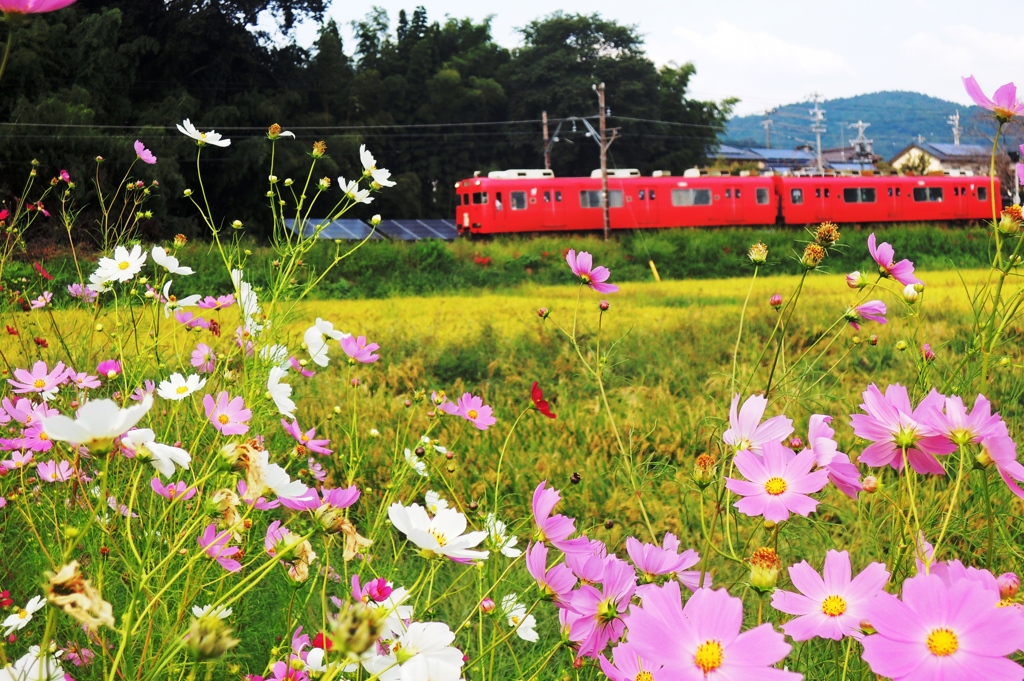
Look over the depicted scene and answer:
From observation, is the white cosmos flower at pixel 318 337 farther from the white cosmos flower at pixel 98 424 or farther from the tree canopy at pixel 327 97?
the tree canopy at pixel 327 97

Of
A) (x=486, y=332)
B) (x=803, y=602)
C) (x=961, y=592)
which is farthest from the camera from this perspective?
(x=486, y=332)

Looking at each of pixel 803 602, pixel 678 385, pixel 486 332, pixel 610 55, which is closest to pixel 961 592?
pixel 803 602

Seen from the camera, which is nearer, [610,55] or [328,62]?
[328,62]

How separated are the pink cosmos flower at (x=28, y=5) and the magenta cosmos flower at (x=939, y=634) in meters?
0.62

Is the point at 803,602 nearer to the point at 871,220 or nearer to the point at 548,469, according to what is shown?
Result: the point at 548,469

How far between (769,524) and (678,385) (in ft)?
9.78

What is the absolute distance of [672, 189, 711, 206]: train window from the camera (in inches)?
615

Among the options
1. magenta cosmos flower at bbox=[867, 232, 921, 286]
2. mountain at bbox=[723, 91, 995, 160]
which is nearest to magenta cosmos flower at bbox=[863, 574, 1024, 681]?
magenta cosmos flower at bbox=[867, 232, 921, 286]

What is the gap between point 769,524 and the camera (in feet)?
2.25

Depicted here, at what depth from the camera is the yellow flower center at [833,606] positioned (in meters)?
0.57

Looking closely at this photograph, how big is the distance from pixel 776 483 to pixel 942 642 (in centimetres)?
21

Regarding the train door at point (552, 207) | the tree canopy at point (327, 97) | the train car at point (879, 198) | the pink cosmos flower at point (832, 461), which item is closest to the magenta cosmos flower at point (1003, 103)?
the pink cosmos flower at point (832, 461)

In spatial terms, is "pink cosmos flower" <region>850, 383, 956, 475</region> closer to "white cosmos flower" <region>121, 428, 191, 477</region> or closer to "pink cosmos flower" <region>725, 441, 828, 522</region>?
"pink cosmos flower" <region>725, 441, 828, 522</region>

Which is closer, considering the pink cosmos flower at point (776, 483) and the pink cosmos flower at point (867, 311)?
the pink cosmos flower at point (776, 483)
